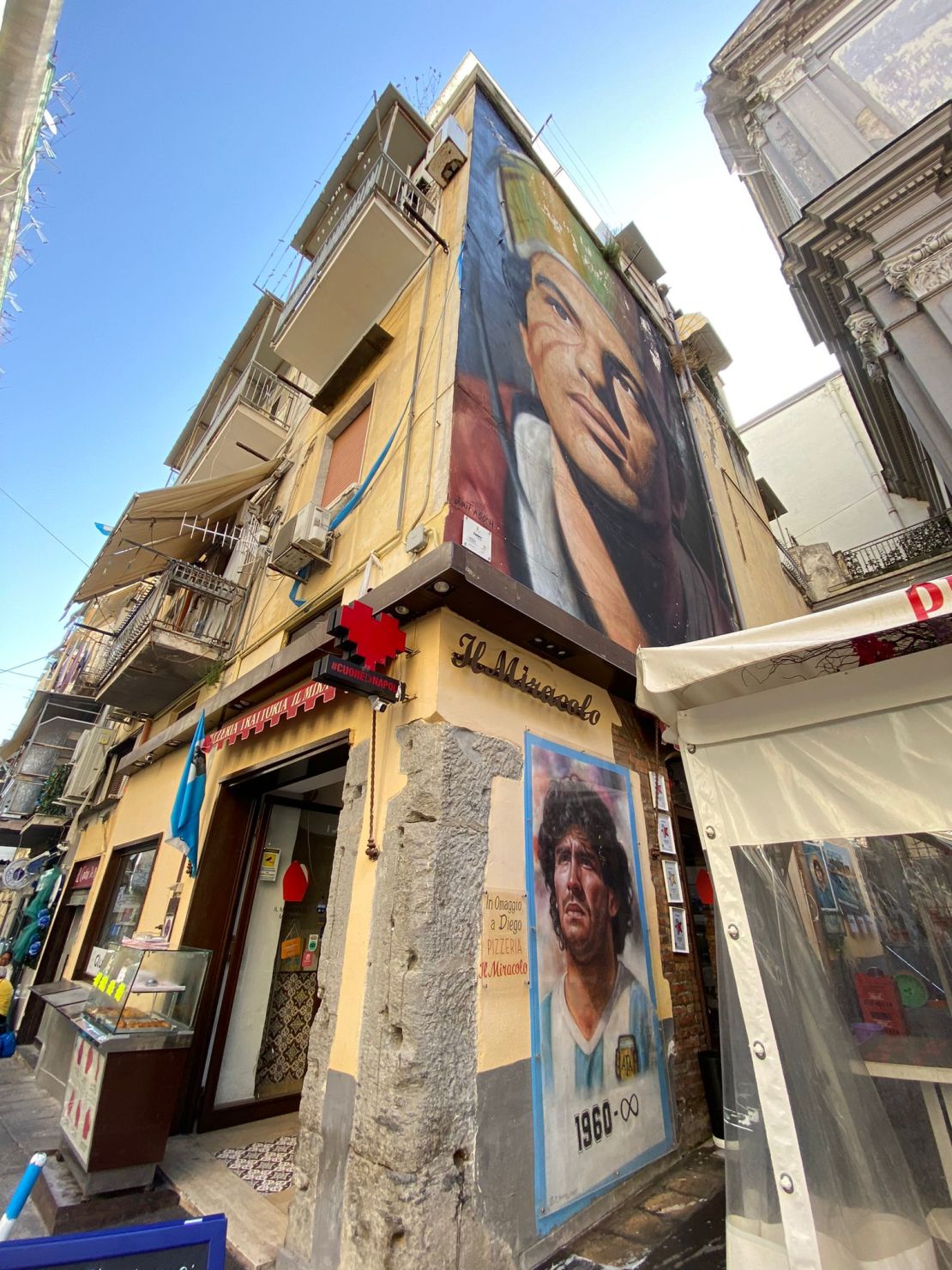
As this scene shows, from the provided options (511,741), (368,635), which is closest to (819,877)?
(511,741)

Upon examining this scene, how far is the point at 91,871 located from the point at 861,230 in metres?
16.5

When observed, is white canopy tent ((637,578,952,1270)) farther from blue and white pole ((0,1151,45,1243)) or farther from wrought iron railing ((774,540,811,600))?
wrought iron railing ((774,540,811,600))

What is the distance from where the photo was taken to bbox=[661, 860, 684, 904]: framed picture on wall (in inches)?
198

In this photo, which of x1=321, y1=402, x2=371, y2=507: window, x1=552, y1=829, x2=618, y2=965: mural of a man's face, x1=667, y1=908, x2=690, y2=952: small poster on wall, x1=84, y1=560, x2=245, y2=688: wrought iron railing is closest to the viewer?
x1=552, y1=829, x2=618, y2=965: mural of a man's face

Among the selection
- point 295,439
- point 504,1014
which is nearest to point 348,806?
point 504,1014

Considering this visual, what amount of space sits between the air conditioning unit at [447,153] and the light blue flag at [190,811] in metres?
8.05

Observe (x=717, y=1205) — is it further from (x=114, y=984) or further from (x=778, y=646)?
(x=114, y=984)

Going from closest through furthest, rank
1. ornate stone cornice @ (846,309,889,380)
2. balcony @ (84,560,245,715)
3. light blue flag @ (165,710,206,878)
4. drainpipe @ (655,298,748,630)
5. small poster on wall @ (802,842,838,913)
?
small poster on wall @ (802,842,838,913), light blue flag @ (165,710,206,878), balcony @ (84,560,245,715), ornate stone cornice @ (846,309,889,380), drainpipe @ (655,298,748,630)

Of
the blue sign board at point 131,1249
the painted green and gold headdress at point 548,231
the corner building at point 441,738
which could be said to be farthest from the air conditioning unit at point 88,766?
the painted green and gold headdress at point 548,231

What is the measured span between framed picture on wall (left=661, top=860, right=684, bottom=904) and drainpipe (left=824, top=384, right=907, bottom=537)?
16.0 metres

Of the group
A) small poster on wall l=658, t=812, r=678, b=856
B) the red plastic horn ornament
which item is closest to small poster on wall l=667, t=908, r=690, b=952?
small poster on wall l=658, t=812, r=678, b=856

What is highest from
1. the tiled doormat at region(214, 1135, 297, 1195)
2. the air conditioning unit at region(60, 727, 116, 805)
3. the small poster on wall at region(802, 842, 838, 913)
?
the air conditioning unit at region(60, 727, 116, 805)

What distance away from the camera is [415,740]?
144 inches

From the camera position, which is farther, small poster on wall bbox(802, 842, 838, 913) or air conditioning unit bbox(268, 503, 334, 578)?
air conditioning unit bbox(268, 503, 334, 578)
